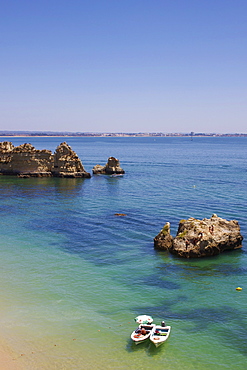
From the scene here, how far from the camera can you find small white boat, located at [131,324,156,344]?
75.2ft

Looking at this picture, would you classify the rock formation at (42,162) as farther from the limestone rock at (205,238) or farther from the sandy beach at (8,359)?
the sandy beach at (8,359)

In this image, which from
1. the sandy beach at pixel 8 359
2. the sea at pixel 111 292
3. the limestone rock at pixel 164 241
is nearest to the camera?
the sandy beach at pixel 8 359

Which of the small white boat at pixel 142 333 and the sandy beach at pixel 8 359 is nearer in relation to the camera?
the sandy beach at pixel 8 359

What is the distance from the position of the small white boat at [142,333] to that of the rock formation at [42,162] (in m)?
77.8

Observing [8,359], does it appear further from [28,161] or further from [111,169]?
[111,169]

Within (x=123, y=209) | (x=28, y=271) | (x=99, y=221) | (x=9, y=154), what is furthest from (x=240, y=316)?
(x=9, y=154)

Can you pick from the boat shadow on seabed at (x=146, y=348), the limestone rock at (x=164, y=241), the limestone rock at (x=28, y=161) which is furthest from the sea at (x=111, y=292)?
the limestone rock at (x=28, y=161)

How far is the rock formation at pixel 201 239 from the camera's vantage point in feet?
124

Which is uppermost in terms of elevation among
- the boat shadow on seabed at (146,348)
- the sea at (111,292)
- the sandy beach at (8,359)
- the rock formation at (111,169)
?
the rock formation at (111,169)

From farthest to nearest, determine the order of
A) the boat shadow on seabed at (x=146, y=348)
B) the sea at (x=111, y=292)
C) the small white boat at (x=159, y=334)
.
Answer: the small white boat at (x=159, y=334), the boat shadow on seabed at (x=146, y=348), the sea at (x=111, y=292)

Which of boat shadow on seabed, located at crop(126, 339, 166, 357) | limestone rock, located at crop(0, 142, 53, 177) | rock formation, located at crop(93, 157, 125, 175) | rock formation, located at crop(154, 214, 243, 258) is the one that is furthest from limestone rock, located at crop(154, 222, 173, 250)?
rock formation, located at crop(93, 157, 125, 175)

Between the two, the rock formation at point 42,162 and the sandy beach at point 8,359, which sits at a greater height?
the rock formation at point 42,162

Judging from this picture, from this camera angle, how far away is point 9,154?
340 ft

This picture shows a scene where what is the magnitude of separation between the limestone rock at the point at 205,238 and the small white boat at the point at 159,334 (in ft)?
47.7
